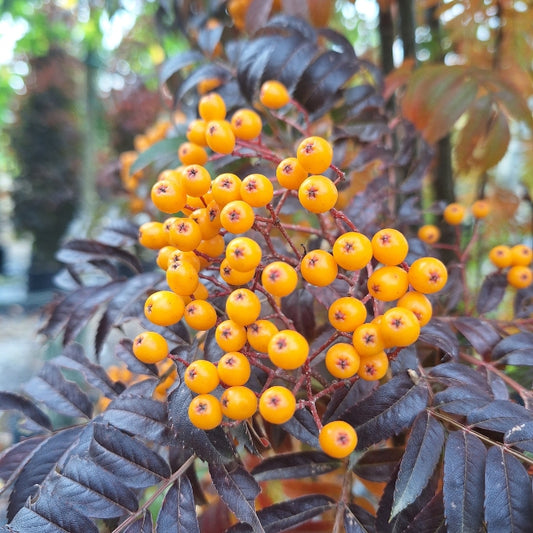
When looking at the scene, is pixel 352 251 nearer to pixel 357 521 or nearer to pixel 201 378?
pixel 201 378

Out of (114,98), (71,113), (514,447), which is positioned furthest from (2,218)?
(514,447)

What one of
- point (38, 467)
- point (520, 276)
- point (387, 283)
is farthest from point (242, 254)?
point (520, 276)

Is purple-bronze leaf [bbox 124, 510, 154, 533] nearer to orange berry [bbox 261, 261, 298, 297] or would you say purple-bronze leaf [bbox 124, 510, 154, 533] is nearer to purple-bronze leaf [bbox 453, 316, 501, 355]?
orange berry [bbox 261, 261, 298, 297]

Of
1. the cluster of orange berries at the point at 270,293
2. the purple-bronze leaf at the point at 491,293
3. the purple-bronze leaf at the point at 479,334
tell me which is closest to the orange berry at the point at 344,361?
the cluster of orange berries at the point at 270,293

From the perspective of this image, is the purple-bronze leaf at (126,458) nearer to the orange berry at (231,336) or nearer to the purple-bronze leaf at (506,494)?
the orange berry at (231,336)

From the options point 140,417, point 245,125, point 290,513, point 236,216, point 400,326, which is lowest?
point 290,513
